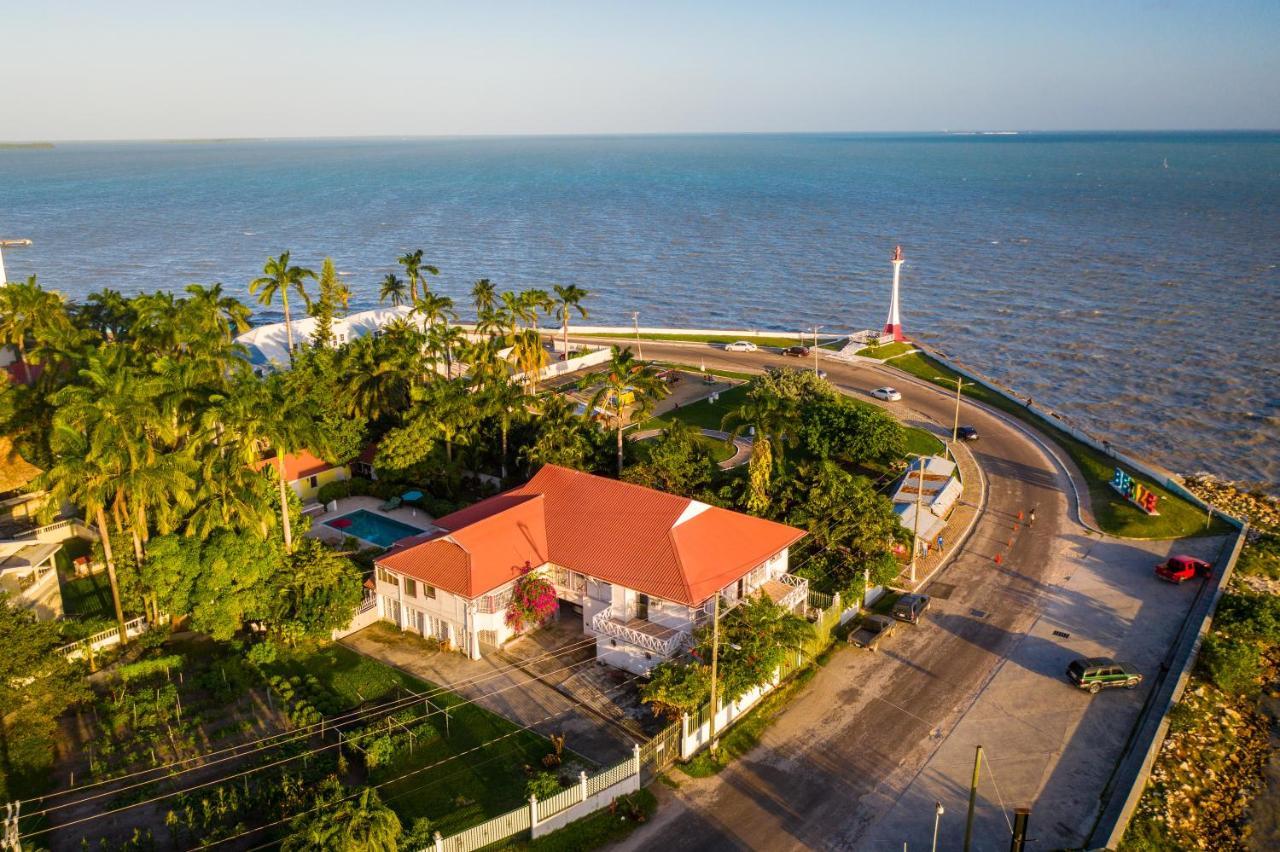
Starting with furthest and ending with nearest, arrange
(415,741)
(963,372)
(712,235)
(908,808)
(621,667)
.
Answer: (712,235)
(963,372)
(621,667)
(415,741)
(908,808)

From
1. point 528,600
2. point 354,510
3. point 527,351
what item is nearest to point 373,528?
point 354,510

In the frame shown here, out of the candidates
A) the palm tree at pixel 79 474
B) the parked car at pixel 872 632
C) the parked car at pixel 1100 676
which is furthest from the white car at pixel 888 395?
the palm tree at pixel 79 474

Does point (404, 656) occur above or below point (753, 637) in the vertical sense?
below

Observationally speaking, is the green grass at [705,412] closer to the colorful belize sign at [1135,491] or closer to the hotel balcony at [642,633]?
the colorful belize sign at [1135,491]

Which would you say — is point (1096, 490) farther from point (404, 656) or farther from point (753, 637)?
point (404, 656)

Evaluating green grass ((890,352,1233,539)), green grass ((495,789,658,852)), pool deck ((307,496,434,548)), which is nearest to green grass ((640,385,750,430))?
pool deck ((307,496,434,548))

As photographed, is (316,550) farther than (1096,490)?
No

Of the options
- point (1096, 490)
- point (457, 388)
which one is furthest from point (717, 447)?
point (1096, 490)
